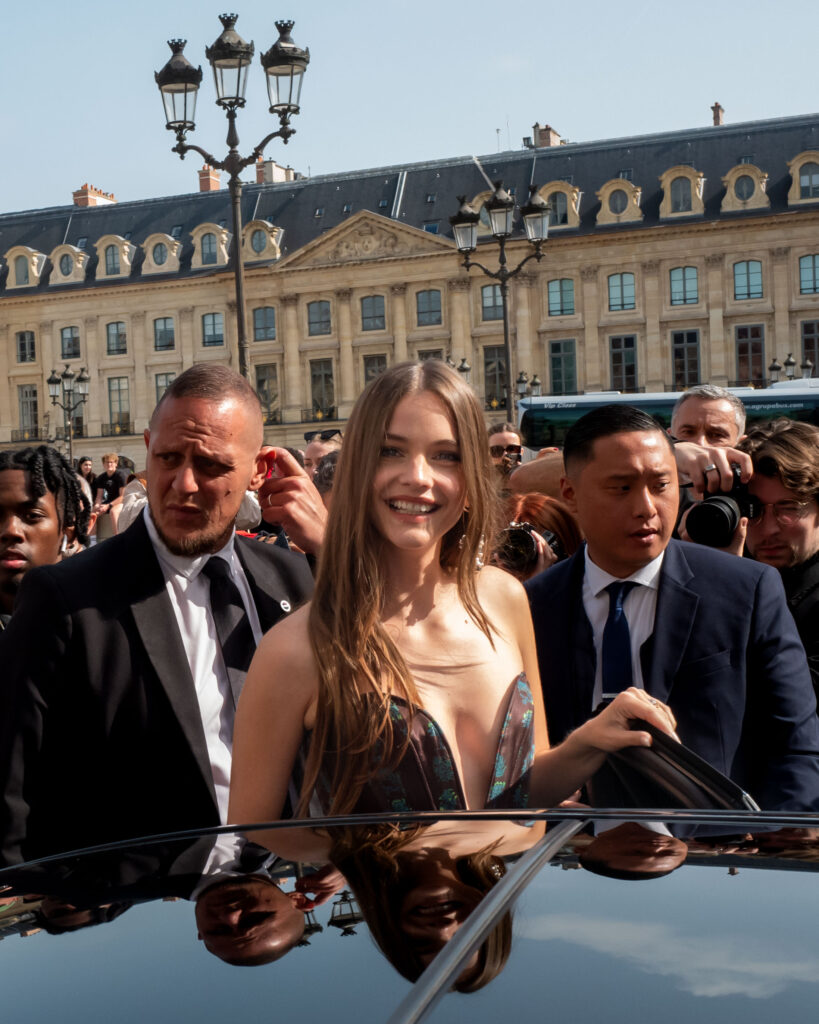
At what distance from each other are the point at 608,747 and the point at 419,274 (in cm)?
5269

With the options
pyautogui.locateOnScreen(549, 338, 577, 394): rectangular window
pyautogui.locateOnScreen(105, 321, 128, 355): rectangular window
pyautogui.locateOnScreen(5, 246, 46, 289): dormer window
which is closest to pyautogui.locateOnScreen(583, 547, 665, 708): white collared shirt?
pyautogui.locateOnScreen(549, 338, 577, 394): rectangular window

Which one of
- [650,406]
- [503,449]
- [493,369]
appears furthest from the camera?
[493,369]

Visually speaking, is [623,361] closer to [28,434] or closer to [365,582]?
[28,434]

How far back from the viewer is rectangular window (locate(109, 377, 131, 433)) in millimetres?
58031

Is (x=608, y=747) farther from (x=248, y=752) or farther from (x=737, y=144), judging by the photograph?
(x=737, y=144)

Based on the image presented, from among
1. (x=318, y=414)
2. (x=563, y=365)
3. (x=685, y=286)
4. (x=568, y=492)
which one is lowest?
(x=568, y=492)

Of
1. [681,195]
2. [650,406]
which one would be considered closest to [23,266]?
[681,195]

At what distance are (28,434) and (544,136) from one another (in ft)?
90.1

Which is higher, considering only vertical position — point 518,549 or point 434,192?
point 434,192

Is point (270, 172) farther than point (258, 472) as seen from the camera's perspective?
Yes

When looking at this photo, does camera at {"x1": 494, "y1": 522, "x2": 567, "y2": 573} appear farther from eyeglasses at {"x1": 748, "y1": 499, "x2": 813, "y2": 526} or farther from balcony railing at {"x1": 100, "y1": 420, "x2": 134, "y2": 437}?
balcony railing at {"x1": 100, "y1": 420, "x2": 134, "y2": 437}

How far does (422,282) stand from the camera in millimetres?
53906

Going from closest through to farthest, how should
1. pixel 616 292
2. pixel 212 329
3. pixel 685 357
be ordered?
pixel 685 357 < pixel 616 292 < pixel 212 329

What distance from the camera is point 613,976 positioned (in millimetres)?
1170
